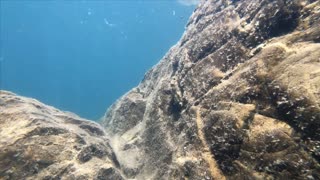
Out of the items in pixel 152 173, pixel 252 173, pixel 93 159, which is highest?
pixel 93 159

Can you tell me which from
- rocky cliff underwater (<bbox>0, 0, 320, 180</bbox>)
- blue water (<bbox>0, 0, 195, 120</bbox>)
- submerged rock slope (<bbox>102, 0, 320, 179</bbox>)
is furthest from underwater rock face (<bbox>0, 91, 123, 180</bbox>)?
blue water (<bbox>0, 0, 195, 120</bbox>)

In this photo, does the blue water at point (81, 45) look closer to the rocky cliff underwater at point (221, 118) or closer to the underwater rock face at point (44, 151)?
the rocky cliff underwater at point (221, 118)

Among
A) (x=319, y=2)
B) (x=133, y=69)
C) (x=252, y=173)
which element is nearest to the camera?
(x=252, y=173)

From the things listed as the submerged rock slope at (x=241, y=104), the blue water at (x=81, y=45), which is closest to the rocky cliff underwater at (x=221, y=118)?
the submerged rock slope at (x=241, y=104)

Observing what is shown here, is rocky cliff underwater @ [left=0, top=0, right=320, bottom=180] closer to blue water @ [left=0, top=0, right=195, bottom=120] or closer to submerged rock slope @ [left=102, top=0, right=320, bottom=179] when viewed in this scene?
submerged rock slope @ [left=102, top=0, right=320, bottom=179]

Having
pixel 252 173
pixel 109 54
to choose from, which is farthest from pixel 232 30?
pixel 109 54

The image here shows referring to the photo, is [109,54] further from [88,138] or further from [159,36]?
[88,138]
